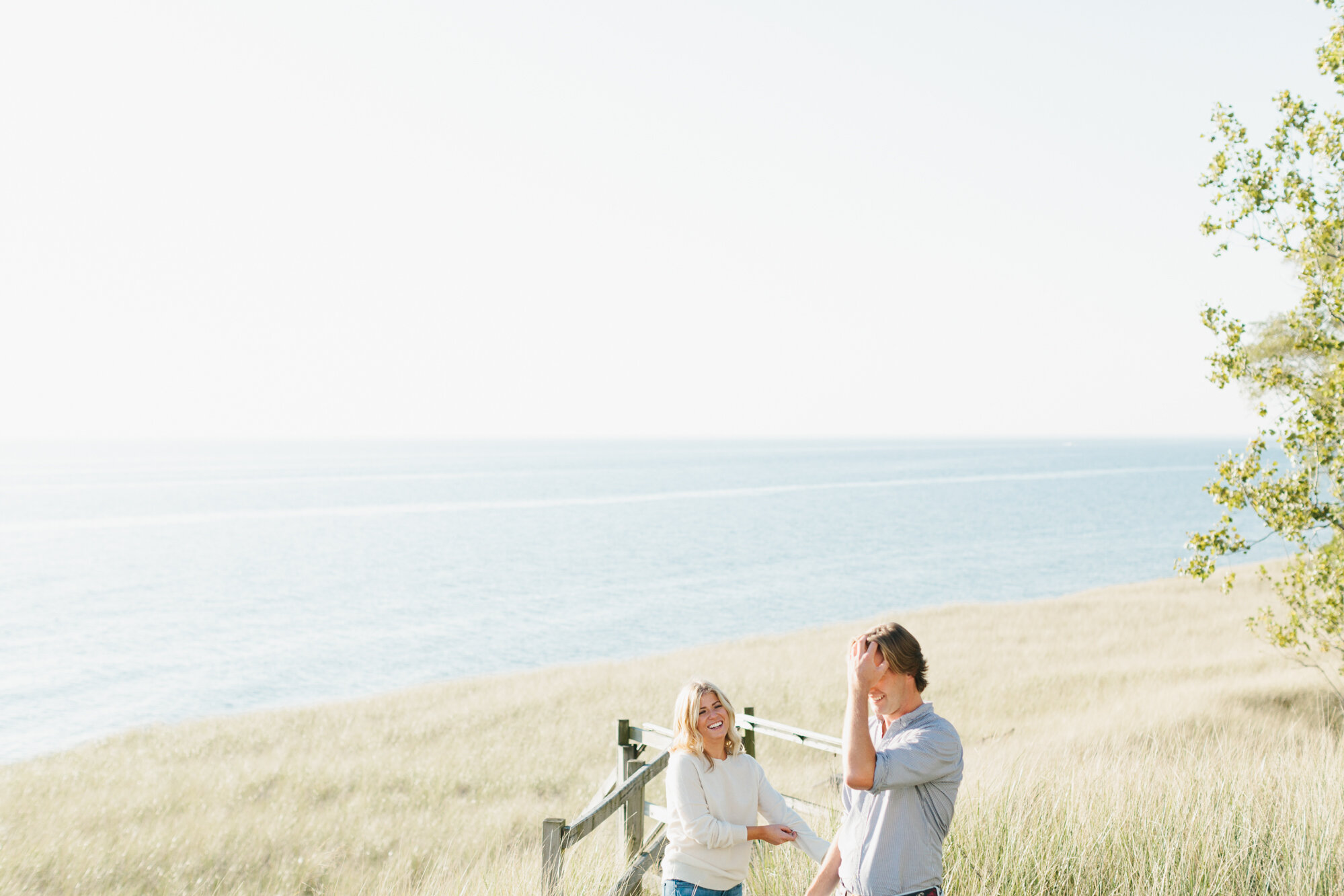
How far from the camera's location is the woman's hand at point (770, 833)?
14.6ft

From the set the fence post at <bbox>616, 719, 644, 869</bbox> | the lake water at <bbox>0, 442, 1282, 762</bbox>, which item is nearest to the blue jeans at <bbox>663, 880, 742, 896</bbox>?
the fence post at <bbox>616, 719, 644, 869</bbox>

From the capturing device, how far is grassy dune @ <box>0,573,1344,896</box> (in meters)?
5.82

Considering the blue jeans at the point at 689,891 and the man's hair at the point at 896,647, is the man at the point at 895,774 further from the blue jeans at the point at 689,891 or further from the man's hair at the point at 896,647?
the blue jeans at the point at 689,891

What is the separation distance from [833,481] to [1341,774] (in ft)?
508

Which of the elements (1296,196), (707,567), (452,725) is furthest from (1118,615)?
(707,567)

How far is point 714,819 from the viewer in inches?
173

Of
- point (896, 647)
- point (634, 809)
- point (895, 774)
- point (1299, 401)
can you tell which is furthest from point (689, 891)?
point (1299, 401)

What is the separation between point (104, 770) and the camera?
17.3m

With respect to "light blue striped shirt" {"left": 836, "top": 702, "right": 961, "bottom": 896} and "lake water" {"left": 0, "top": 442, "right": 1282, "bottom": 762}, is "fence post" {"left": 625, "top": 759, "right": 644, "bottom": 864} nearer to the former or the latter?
"light blue striped shirt" {"left": 836, "top": 702, "right": 961, "bottom": 896}

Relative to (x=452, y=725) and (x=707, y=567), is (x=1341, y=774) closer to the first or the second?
(x=452, y=725)

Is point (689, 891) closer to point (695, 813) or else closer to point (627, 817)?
point (695, 813)

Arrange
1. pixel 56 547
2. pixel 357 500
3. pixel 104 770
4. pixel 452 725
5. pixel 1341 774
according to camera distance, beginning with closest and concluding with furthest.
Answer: pixel 1341 774 < pixel 104 770 < pixel 452 725 < pixel 56 547 < pixel 357 500

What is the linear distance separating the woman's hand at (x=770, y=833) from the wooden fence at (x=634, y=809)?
37.5 inches

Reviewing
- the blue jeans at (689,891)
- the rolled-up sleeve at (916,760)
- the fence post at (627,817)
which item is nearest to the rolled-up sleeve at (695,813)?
the blue jeans at (689,891)
